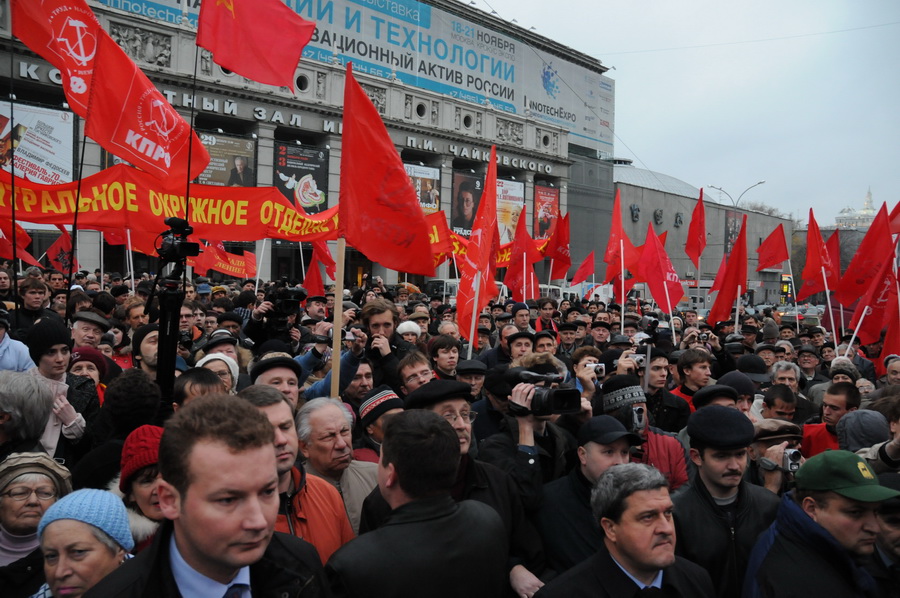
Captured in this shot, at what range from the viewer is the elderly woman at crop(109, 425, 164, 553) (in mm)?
2736

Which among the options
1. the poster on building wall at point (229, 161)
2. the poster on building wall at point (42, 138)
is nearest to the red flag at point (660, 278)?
the poster on building wall at point (42, 138)

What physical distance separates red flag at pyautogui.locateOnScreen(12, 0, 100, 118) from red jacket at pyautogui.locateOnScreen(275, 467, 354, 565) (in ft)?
16.0

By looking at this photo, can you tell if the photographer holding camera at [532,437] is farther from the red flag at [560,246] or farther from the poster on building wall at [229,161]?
the poster on building wall at [229,161]

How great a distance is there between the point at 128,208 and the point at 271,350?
15.1ft

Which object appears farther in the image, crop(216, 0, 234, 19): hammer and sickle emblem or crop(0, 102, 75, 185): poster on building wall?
crop(0, 102, 75, 185): poster on building wall

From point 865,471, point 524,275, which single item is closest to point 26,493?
point 865,471

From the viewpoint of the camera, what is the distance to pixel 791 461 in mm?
3734

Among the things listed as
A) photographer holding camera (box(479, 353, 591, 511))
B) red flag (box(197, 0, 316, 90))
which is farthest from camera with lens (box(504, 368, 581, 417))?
red flag (box(197, 0, 316, 90))

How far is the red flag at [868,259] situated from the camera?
10633 millimetres

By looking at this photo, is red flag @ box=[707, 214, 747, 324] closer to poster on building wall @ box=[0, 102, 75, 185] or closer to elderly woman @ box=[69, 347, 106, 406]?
elderly woman @ box=[69, 347, 106, 406]

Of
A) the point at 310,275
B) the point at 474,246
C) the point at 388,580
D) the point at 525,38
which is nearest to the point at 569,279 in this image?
the point at 525,38

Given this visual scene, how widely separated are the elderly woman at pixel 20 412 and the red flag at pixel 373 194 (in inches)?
91.9

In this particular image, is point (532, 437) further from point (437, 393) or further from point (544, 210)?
point (544, 210)

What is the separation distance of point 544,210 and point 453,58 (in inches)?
445
